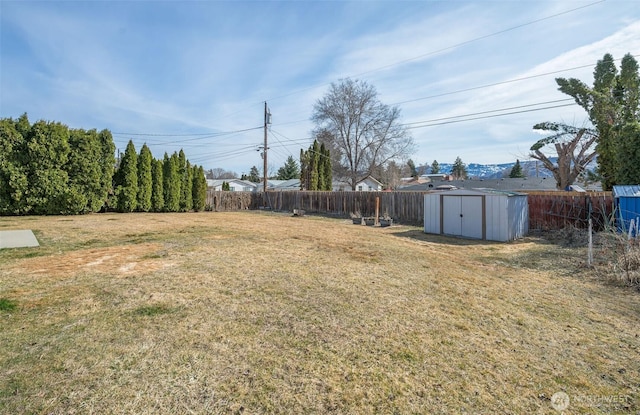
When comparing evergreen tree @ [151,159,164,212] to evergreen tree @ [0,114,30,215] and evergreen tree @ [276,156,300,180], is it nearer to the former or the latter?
evergreen tree @ [0,114,30,215]

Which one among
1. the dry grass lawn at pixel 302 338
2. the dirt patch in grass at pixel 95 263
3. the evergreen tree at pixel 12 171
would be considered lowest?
the dry grass lawn at pixel 302 338

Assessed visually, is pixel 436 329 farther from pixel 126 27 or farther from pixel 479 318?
pixel 126 27

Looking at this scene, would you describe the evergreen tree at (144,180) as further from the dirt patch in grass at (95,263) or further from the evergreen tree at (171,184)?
the dirt patch in grass at (95,263)

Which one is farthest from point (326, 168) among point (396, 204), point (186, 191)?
point (396, 204)

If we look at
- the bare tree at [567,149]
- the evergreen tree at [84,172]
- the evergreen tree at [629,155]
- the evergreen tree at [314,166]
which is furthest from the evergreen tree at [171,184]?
the bare tree at [567,149]

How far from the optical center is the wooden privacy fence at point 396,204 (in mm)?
10812

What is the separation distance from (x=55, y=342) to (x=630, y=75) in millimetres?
24514

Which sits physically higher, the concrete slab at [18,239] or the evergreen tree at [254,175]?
the evergreen tree at [254,175]

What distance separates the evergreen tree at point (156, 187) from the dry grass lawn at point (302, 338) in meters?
12.3

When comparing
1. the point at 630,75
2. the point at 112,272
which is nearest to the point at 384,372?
the point at 112,272

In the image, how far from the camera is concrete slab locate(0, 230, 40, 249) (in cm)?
634

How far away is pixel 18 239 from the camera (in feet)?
22.9

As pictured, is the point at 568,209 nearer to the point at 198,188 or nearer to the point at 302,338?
the point at 302,338

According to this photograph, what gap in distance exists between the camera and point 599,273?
568 centimetres
